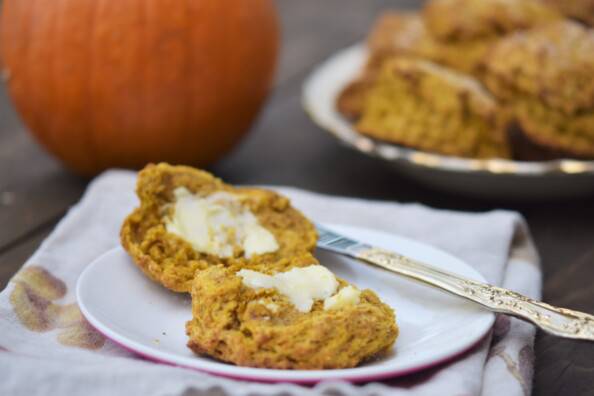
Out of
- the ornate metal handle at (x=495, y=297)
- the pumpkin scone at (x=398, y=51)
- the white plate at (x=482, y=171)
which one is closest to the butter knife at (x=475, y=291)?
the ornate metal handle at (x=495, y=297)

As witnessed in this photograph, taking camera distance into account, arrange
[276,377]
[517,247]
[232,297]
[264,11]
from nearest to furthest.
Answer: [276,377]
[232,297]
[517,247]
[264,11]

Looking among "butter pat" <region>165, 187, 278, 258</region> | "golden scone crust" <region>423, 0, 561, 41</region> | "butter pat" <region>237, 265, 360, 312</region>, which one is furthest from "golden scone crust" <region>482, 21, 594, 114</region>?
"butter pat" <region>237, 265, 360, 312</region>

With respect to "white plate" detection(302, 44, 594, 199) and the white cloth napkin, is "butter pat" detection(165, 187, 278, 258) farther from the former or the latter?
"white plate" detection(302, 44, 594, 199)

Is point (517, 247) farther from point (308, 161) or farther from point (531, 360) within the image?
point (308, 161)

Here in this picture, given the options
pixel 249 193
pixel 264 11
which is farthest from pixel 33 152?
pixel 249 193

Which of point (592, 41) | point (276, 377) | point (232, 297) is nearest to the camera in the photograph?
point (276, 377)

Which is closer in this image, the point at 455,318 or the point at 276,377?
the point at 276,377

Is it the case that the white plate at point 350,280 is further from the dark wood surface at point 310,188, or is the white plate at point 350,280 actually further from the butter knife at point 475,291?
the dark wood surface at point 310,188
